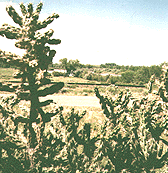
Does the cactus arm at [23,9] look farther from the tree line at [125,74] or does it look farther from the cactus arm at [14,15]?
the tree line at [125,74]

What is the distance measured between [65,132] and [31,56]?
4.98ft

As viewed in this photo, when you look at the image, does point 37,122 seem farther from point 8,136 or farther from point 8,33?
point 8,33

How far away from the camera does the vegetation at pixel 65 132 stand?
309cm

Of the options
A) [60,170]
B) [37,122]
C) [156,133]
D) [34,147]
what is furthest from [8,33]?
[156,133]

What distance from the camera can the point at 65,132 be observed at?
3346 mm

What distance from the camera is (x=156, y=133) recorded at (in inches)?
128

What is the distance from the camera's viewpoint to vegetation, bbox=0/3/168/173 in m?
3.09

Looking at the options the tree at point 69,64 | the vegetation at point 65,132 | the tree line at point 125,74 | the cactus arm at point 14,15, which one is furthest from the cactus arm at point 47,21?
the tree at point 69,64

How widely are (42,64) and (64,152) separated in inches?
64.7

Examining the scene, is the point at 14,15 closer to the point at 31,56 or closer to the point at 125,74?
the point at 31,56

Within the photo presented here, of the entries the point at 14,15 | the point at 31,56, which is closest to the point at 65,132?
the point at 31,56

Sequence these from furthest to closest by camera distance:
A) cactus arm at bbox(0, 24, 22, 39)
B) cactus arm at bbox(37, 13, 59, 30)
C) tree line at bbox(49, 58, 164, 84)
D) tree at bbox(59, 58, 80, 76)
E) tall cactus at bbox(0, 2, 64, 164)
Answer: tree at bbox(59, 58, 80, 76)
tree line at bbox(49, 58, 164, 84)
cactus arm at bbox(37, 13, 59, 30)
cactus arm at bbox(0, 24, 22, 39)
tall cactus at bbox(0, 2, 64, 164)

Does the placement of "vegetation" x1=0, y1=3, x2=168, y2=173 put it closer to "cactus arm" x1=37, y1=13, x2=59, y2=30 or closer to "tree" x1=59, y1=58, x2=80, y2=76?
"cactus arm" x1=37, y1=13, x2=59, y2=30

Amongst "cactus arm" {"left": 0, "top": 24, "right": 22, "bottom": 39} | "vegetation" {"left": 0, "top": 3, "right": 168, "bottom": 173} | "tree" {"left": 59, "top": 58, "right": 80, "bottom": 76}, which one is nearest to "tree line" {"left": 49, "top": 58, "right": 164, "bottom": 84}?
"tree" {"left": 59, "top": 58, "right": 80, "bottom": 76}
